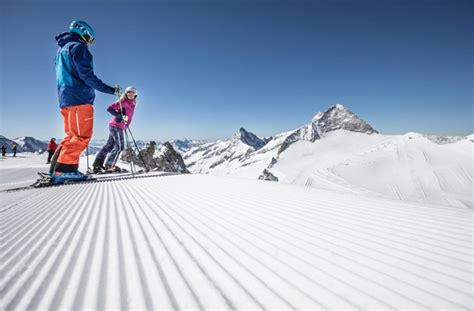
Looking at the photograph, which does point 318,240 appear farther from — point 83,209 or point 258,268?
point 83,209

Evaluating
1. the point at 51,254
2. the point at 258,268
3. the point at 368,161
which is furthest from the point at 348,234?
the point at 368,161

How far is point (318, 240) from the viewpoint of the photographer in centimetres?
162

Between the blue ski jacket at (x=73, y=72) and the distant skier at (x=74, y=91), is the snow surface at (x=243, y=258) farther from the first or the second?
the blue ski jacket at (x=73, y=72)

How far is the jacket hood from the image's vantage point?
470 cm

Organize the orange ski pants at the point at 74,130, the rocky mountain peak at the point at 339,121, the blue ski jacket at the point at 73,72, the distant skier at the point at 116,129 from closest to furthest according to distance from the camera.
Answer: the blue ski jacket at the point at 73,72 < the orange ski pants at the point at 74,130 < the distant skier at the point at 116,129 < the rocky mountain peak at the point at 339,121

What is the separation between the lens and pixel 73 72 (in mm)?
4574

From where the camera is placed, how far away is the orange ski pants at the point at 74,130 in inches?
184

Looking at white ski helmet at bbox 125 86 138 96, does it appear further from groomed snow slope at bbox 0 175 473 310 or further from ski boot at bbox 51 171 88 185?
groomed snow slope at bbox 0 175 473 310

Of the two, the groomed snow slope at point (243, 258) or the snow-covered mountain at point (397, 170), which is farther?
the snow-covered mountain at point (397, 170)

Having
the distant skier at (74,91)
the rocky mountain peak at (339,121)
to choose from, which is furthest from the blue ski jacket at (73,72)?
the rocky mountain peak at (339,121)

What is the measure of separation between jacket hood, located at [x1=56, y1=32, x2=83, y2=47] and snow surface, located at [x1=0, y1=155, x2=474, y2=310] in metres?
4.06

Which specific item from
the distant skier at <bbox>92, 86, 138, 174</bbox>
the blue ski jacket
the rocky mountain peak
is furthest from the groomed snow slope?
the rocky mountain peak

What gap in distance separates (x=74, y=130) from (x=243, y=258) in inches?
197

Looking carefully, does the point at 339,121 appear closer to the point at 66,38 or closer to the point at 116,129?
the point at 116,129
